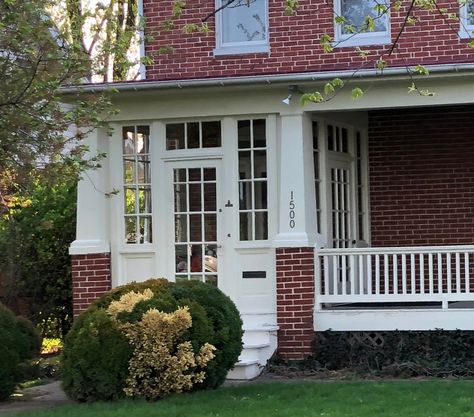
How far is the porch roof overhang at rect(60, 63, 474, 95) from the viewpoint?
1031cm

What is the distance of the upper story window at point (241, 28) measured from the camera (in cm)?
1208

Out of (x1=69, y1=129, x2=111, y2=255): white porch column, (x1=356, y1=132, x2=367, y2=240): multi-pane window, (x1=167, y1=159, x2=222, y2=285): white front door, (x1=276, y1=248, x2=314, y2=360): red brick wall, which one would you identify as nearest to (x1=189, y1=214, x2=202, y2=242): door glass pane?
(x1=167, y1=159, x2=222, y2=285): white front door

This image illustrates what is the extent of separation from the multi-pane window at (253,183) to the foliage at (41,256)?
338 cm

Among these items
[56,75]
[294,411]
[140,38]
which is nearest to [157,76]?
[140,38]

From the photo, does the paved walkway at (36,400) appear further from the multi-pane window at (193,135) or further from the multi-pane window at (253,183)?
the multi-pane window at (193,135)

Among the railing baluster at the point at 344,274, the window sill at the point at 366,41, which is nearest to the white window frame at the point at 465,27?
the window sill at the point at 366,41

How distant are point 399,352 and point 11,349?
4568mm

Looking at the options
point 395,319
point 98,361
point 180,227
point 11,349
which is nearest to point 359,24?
point 180,227

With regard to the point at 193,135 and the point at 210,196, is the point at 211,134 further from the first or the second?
the point at 210,196

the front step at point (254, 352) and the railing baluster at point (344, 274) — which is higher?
the railing baluster at point (344, 274)

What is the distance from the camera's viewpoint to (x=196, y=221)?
11.6 m

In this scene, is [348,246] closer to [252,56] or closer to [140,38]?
[252,56]

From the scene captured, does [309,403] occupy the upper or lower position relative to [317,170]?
lower

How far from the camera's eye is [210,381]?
360 inches
